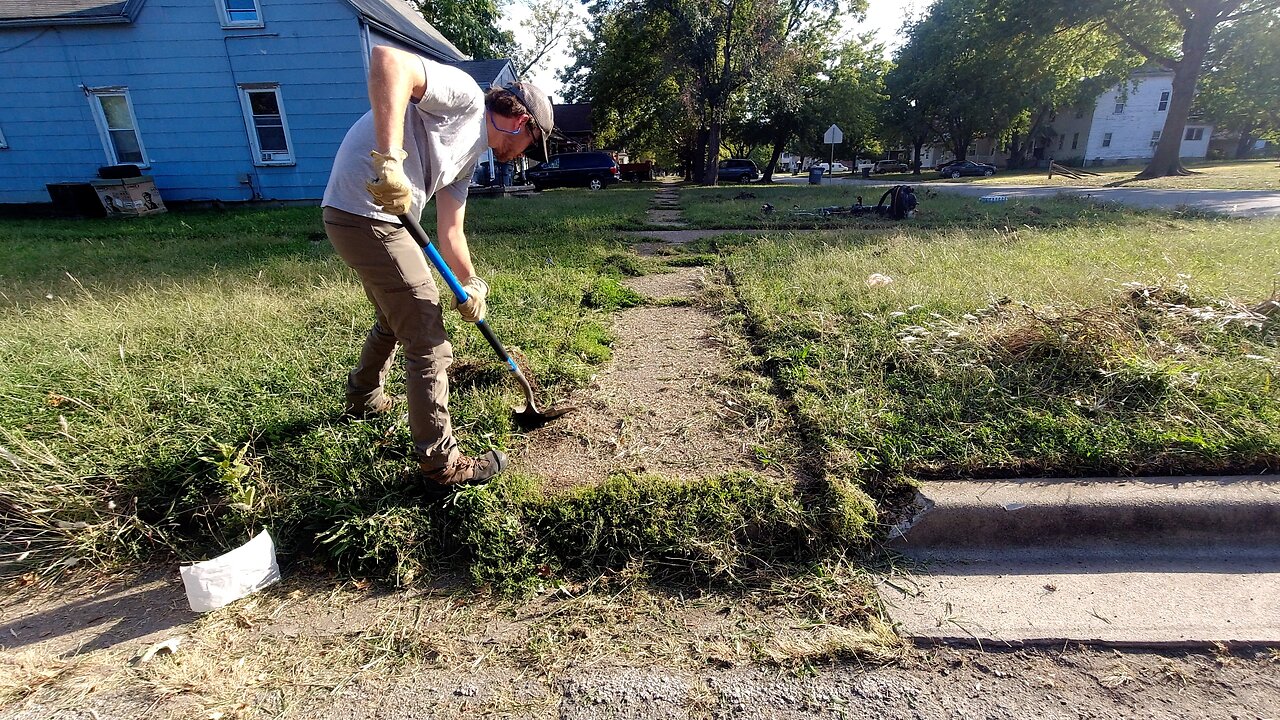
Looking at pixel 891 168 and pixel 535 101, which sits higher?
pixel 535 101

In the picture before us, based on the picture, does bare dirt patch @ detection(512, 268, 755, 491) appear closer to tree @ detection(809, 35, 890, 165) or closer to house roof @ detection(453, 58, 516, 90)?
house roof @ detection(453, 58, 516, 90)

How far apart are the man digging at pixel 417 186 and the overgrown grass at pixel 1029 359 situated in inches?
65.1

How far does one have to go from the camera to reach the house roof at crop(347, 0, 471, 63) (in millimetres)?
13039

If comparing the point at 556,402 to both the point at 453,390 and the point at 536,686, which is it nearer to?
the point at 453,390

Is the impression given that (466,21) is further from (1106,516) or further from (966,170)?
(1106,516)

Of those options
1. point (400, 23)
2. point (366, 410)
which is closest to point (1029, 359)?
point (366, 410)

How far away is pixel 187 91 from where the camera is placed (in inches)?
516

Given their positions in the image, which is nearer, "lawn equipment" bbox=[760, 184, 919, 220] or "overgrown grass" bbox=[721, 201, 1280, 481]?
"overgrown grass" bbox=[721, 201, 1280, 481]

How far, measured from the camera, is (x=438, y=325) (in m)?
2.27

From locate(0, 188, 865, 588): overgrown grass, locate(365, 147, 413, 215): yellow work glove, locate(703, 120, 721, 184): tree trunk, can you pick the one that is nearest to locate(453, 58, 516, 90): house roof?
locate(703, 120, 721, 184): tree trunk

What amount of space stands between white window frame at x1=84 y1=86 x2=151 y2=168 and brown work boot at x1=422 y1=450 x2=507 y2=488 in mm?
16242

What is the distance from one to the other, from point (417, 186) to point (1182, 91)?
91.5 ft

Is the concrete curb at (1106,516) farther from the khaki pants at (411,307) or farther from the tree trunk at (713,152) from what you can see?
Result: the tree trunk at (713,152)

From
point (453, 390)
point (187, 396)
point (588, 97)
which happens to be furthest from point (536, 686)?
point (588, 97)
